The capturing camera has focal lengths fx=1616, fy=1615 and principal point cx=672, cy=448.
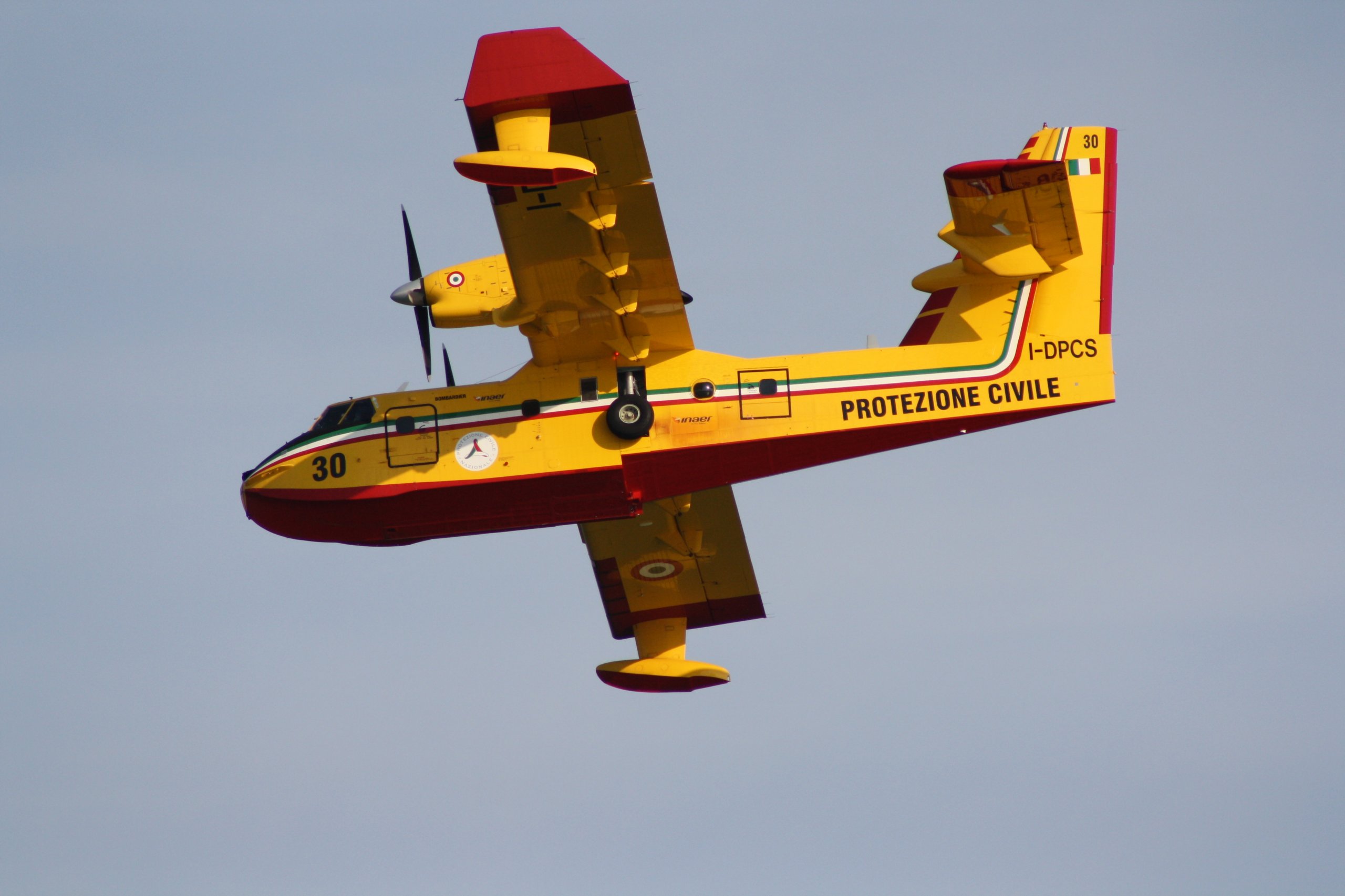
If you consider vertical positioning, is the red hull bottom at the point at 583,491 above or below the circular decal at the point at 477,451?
below

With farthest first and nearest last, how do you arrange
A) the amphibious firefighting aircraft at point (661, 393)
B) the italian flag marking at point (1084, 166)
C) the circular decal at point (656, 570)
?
the circular decal at point (656, 570) < the italian flag marking at point (1084, 166) < the amphibious firefighting aircraft at point (661, 393)

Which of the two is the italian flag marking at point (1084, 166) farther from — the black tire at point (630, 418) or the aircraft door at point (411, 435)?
the aircraft door at point (411, 435)

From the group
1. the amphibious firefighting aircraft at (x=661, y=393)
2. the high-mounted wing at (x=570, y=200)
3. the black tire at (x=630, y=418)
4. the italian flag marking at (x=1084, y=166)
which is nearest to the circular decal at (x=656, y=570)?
the amphibious firefighting aircraft at (x=661, y=393)

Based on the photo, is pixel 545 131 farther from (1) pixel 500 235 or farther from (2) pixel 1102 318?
(2) pixel 1102 318

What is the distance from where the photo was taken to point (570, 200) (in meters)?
19.9

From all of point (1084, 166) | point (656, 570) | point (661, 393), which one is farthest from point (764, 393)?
point (1084, 166)

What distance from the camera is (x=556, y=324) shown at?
21.6 meters

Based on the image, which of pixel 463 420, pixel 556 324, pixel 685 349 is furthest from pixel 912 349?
pixel 463 420

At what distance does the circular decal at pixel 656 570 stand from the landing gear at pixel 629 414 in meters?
5.08

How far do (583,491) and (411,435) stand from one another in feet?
8.21

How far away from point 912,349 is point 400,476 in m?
7.15

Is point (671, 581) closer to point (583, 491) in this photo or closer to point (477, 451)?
point (583, 491)

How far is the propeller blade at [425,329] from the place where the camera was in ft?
77.1

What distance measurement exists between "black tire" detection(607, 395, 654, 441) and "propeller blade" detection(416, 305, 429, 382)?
324 centimetres
